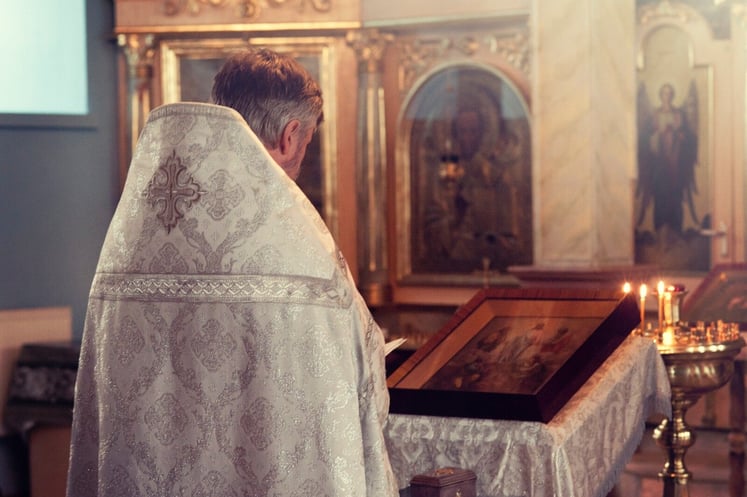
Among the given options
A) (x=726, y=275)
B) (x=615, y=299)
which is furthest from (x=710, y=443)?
(x=615, y=299)

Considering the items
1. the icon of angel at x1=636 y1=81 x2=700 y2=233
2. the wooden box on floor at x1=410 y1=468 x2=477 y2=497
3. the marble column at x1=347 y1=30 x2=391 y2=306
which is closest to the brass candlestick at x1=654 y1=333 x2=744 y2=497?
the wooden box on floor at x1=410 y1=468 x2=477 y2=497

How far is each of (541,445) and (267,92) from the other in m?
1.07

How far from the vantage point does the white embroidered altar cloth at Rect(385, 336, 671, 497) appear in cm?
273

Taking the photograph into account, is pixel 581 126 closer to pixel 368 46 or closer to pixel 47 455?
pixel 368 46

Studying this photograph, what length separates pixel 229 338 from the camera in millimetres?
2242

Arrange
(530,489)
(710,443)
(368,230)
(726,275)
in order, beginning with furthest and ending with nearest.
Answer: (368,230), (710,443), (726,275), (530,489)

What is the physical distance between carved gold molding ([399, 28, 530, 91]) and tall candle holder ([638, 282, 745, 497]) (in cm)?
426

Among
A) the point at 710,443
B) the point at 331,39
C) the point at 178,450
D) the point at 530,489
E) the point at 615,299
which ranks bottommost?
the point at 710,443

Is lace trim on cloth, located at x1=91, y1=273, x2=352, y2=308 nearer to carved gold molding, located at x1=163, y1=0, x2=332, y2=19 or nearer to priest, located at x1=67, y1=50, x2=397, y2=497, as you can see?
priest, located at x1=67, y1=50, x2=397, y2=497

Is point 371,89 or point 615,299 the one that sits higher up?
point 371,89

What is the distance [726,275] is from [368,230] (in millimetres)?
3163

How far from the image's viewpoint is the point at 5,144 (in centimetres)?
802

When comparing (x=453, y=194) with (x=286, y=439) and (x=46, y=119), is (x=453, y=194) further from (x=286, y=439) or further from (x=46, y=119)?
(x=286, y=439)

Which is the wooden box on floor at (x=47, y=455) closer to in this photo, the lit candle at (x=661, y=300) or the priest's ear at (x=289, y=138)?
the lit candle at (x=661, y=300)
